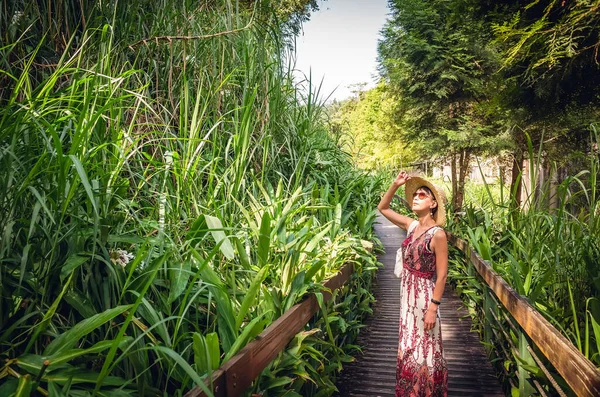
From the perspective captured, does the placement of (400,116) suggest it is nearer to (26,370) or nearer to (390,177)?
(390,177)

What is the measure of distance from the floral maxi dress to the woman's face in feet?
0.54

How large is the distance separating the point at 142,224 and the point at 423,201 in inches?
71.1

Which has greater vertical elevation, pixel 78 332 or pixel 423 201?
pixel 423 201

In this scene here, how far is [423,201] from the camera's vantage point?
2.61 metres

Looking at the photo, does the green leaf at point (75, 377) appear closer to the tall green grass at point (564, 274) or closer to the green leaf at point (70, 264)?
the green leaf at point (70, 264)

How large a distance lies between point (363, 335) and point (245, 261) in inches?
108

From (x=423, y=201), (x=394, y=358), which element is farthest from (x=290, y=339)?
(x=394, y=358)

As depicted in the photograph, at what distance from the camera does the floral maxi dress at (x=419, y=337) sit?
243 cm

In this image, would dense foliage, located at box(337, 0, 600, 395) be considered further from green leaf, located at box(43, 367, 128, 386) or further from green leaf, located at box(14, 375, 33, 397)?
green leaf, located at box(14, 375, 33, 397)

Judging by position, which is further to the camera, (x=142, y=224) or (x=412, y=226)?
(x=412, y=226)

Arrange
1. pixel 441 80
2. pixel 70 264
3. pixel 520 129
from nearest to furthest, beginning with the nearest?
1. pixel 70 264
2. pixel 520 129
3. pixel 441 80

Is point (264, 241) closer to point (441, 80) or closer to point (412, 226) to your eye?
point (412, 226)

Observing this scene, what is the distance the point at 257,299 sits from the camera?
179 centimetres

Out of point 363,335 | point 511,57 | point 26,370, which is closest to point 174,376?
point 26,370
